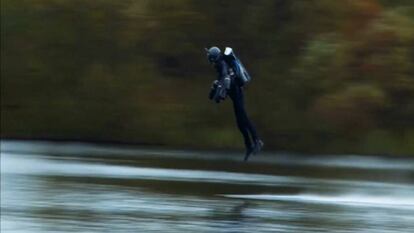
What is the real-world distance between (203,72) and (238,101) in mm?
6910

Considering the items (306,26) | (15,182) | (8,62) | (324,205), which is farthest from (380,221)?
(8,62)

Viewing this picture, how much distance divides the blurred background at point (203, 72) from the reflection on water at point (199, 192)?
165 centimetres

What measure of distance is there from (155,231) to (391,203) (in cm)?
346

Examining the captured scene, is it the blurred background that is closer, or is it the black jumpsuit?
the black jumpsuit

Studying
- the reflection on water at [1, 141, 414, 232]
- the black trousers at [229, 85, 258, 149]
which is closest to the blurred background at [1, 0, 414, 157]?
the reflection on water at [1, 141, 414, 232]

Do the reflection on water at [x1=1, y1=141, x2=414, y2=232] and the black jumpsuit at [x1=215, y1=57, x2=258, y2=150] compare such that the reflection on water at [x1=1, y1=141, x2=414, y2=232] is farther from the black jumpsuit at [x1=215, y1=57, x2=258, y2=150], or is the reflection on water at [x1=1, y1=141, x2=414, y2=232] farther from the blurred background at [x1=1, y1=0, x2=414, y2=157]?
the blurred background at [x1=1, y1=0, x2=414, y2=157]

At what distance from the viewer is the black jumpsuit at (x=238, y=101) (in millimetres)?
16359

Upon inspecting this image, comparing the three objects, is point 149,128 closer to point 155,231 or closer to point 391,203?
point 391,203

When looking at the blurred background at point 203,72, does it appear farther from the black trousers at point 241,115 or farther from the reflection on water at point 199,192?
the black trousers at point 241,115

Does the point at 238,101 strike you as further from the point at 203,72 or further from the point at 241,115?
the point at 203,72

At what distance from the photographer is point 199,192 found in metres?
14.5

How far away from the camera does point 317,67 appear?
21781mm

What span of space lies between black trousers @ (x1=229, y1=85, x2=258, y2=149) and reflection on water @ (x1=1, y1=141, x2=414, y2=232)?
18.3 inches

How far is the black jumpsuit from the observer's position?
16.4m
